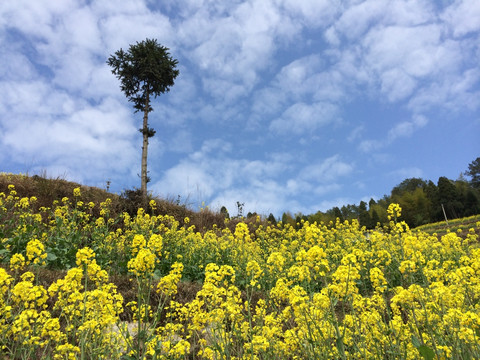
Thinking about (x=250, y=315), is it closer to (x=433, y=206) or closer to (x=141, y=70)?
(x=141, y=70)

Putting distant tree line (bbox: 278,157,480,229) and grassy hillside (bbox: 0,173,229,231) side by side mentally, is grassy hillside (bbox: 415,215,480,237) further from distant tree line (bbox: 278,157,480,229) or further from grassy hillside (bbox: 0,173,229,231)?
grassy hillside (bbox: 0,173,229,231)

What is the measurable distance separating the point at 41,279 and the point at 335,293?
17.4 ft

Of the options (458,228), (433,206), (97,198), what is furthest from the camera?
(433,206)

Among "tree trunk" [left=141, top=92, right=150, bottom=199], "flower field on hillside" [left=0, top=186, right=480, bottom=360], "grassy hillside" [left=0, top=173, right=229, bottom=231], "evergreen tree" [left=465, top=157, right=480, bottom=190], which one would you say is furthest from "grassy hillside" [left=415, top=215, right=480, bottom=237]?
"evergreen tree" [left=465, top=157, right=480, bottom=190]

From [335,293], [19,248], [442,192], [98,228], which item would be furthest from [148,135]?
[442,192]

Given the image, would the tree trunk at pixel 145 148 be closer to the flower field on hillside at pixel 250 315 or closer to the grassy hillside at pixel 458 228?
the flower field on hillside at pixel 250 315

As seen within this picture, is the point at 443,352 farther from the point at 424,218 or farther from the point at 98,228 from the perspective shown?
the point at 424,218

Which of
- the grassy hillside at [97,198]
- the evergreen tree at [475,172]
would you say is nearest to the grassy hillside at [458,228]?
the grassy hillside at [97,198]

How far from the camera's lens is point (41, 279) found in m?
5.50

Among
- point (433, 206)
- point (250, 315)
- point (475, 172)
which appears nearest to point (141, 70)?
point (250, 315)

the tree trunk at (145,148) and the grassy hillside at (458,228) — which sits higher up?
the tree trunk at (145,148)

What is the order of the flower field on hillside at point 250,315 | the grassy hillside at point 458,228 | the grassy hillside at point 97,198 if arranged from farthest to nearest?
the grassy hillside at point 458,228 < the grassy hillside at point 97,198 < the flower field on hillside at point 250,315

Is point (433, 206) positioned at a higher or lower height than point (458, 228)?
higher

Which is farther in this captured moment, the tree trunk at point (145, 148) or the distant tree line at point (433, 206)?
the distant tree line at point (433, 206)
